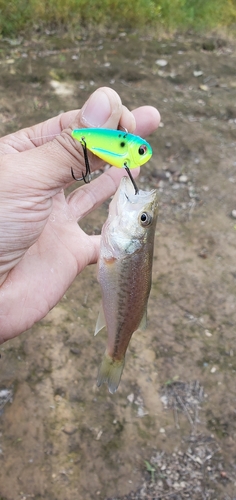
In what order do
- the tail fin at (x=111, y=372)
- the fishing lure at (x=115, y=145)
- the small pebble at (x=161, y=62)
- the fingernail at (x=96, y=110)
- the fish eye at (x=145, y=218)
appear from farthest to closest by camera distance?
the small pebble at (x=161, y=62), the tail fin at (x=111, y=372), the fish eye at (x=145, y=218), the fingernail at (x=96, y=110), the fishing lure at (x=115, y=145)

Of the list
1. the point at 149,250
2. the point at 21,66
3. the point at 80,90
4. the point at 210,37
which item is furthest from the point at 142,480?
the point at 210,37

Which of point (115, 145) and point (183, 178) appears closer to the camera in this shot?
point (115, 145)

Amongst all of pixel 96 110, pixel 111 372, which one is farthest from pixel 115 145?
pixel 111 372

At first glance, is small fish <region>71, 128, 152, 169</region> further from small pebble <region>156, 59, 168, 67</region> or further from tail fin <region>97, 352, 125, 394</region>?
A: small pebble <region>156, 59, 168, 67</region>

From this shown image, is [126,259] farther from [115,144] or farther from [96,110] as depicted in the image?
[96,110]

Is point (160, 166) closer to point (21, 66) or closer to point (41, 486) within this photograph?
point (21, 66)

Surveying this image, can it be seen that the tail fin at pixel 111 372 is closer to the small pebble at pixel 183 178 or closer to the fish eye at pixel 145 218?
the fish eye at pixel 145 218

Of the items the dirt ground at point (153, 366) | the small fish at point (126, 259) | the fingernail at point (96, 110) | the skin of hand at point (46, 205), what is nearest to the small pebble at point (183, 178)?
the dirt ground at point (153, 366)
